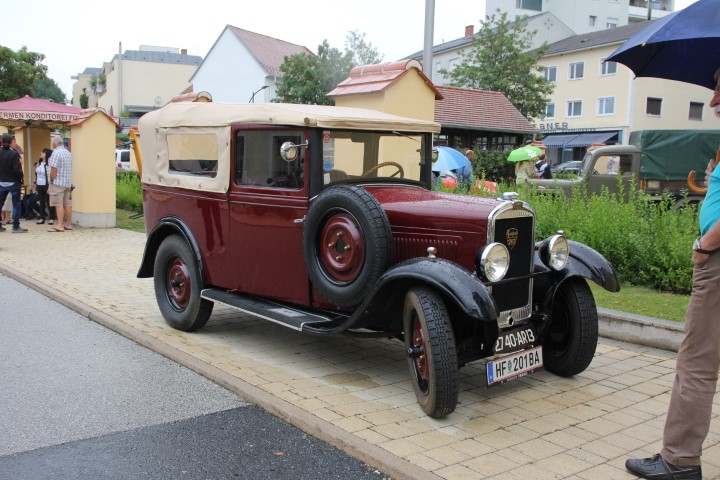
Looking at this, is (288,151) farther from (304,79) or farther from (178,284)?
(304,79)

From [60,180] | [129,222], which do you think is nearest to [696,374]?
[60,180]

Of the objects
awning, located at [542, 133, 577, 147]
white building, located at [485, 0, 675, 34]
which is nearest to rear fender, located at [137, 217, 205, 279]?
awning, located at [542, 133, 577, 147]

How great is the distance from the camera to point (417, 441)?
12.8 ft

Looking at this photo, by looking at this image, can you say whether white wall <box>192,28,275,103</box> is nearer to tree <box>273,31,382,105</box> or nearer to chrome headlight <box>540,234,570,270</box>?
tree <box>273,31,382,105</box>

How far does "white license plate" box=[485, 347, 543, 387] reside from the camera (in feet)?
14.1

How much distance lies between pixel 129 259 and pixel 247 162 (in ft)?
18.1

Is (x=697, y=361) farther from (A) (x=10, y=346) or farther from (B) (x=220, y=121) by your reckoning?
(A) (x=10, y=346)

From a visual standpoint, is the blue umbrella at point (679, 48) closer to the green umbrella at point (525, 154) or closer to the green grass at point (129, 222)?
the green umbrella at point (525, 154)

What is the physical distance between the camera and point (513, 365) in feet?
14.6

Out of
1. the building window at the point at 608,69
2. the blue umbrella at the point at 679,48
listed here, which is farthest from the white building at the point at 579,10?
the blue umbrella at the point at 679,48

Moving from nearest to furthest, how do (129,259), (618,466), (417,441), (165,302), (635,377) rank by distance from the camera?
(618,466) < (417,441) < (635,377) < (165,302) < (129,259)

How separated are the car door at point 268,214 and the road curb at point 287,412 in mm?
805

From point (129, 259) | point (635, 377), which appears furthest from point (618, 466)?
point (129, 259)

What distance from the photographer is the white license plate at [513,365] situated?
4285 mm
